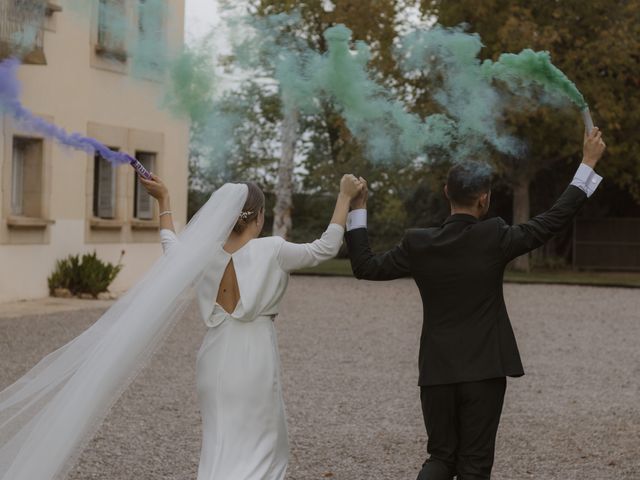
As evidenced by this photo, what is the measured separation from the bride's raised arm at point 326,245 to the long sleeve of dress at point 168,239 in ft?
1.76

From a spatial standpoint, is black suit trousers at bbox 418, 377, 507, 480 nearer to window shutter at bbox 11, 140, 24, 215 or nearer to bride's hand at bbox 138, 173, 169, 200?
bride's hand at bbox 138, 173, 169, 200

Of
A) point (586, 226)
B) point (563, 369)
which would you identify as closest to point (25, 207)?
point (563, 369)

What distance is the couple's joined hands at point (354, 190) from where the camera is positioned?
223 inches

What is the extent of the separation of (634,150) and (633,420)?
943 inches

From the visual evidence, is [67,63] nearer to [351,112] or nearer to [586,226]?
[351,112]

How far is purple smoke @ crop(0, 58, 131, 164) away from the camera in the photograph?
6434mm

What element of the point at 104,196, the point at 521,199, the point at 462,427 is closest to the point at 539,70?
the point at 462,427

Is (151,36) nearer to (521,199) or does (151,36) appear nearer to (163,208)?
(163,208)

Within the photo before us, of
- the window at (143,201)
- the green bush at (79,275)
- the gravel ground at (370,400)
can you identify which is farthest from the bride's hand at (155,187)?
the window at (143,201)

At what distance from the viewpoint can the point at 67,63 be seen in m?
20.0

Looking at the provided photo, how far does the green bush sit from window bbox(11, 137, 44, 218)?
3.50 ft

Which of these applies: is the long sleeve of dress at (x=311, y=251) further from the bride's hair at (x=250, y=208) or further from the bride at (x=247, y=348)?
the bride's hair at (x=250, y=208)

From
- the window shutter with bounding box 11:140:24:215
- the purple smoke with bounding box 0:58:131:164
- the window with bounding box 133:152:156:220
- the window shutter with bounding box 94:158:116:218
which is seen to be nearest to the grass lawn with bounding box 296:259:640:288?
the window with bounding box 133:152:156:220

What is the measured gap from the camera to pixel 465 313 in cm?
538
